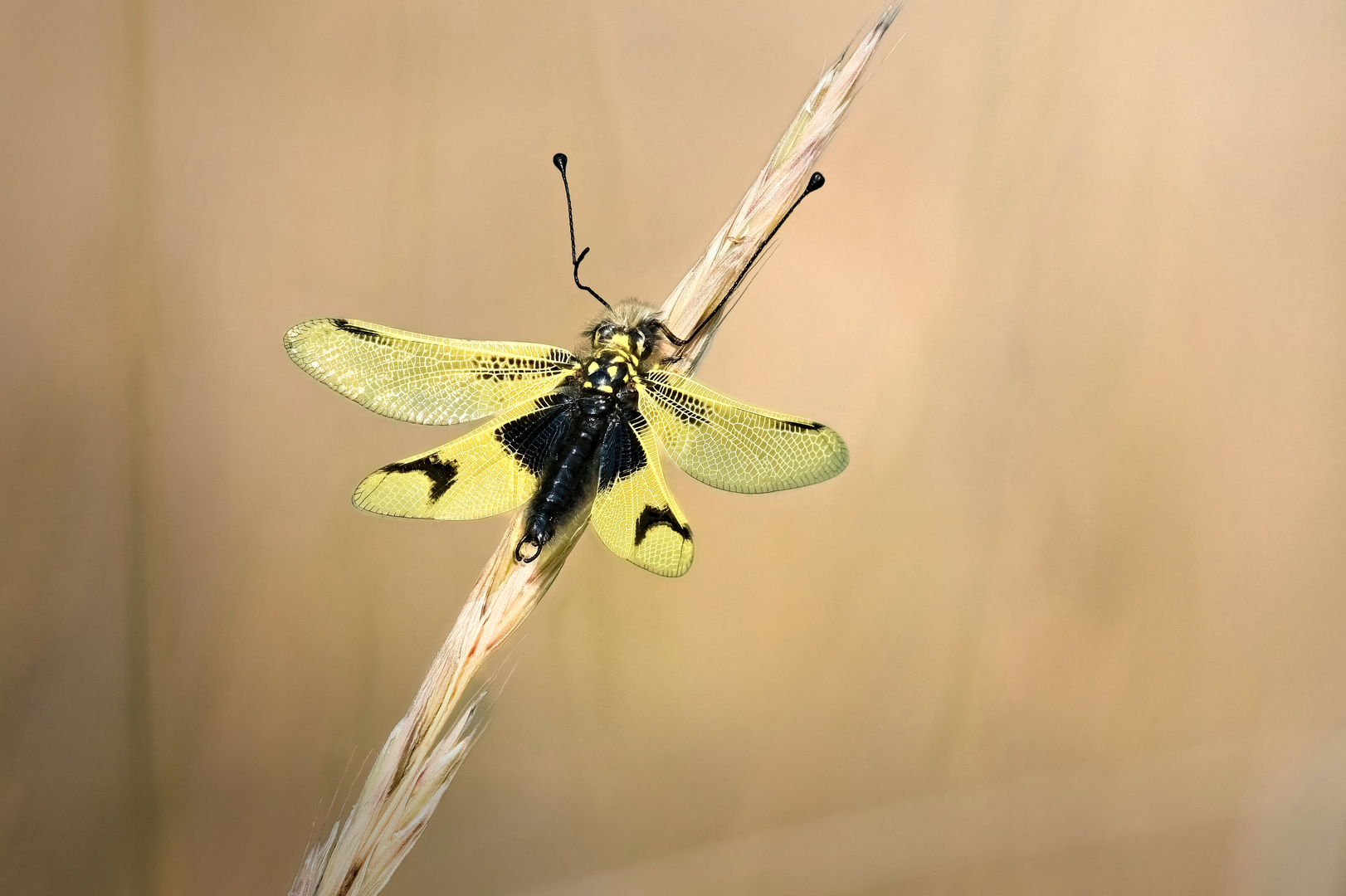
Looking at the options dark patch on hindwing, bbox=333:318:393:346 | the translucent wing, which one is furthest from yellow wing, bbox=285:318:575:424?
the translucent wing

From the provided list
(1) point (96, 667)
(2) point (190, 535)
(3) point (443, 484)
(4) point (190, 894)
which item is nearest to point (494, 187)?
(3) point (443, 484)

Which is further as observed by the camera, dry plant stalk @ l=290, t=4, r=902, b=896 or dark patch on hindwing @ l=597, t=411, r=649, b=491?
dark patch on hindwing @ l=597, t=411, r=649, b=491

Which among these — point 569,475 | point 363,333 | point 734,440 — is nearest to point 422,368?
point 363,333

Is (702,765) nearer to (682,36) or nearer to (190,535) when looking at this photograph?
(190,535)

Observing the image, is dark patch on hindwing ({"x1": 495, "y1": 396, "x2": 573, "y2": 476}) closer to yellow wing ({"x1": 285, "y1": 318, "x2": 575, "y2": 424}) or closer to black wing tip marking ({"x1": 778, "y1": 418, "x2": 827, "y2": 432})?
yellow wing ({"x1": 285, "y1": 318, "x2": 575, "y2": 424})

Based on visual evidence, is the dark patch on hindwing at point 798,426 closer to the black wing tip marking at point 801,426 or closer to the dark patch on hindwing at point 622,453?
the black wing tip marking at point 801,426

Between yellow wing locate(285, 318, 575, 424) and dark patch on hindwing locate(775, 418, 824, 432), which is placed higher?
dark patch on hindwing locate(775, 418, 824, 432)
